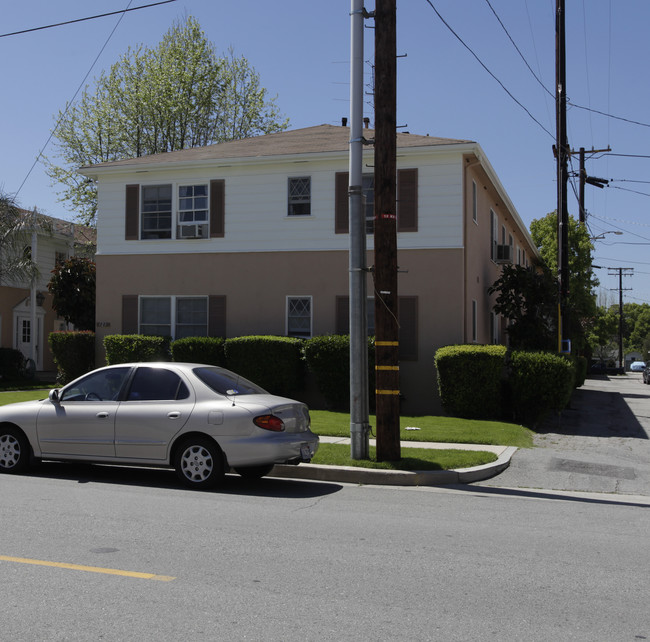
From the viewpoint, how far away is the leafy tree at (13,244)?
85.9 feet

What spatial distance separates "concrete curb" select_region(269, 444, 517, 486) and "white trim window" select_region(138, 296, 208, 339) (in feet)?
33.8

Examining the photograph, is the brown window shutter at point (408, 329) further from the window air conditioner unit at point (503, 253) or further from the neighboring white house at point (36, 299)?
the neighboring white house at point (36, 299)

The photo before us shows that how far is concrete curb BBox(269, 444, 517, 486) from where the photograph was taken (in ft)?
32.1

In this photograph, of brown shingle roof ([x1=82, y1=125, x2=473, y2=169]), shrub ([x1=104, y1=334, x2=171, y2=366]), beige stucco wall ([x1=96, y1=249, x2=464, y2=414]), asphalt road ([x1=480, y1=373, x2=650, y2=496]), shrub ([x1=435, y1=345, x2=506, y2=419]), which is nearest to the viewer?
asphalt road ([x1=480, y1=373, x2=650, y2=496])

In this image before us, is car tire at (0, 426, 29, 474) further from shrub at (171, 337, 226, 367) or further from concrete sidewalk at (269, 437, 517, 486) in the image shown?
shrub at (171, 337, 226, 367)

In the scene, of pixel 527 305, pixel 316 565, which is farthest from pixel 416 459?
pixel 527 305

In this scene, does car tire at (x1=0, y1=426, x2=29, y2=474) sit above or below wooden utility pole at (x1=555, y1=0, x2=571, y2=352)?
below

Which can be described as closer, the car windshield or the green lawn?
the car windshield

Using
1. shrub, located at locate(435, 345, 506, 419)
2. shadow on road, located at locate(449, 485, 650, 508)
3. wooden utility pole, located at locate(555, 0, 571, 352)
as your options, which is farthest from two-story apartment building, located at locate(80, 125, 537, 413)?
shadow on road, located at locate(449, 485, 650, 508)

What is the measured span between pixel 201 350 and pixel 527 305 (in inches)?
350

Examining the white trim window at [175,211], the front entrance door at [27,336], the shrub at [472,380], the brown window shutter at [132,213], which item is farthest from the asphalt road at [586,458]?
the front entrance door at [27,336]

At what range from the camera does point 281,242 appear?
19.4m

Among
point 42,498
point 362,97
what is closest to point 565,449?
point 362,97

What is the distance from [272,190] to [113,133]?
17931 millimetres
